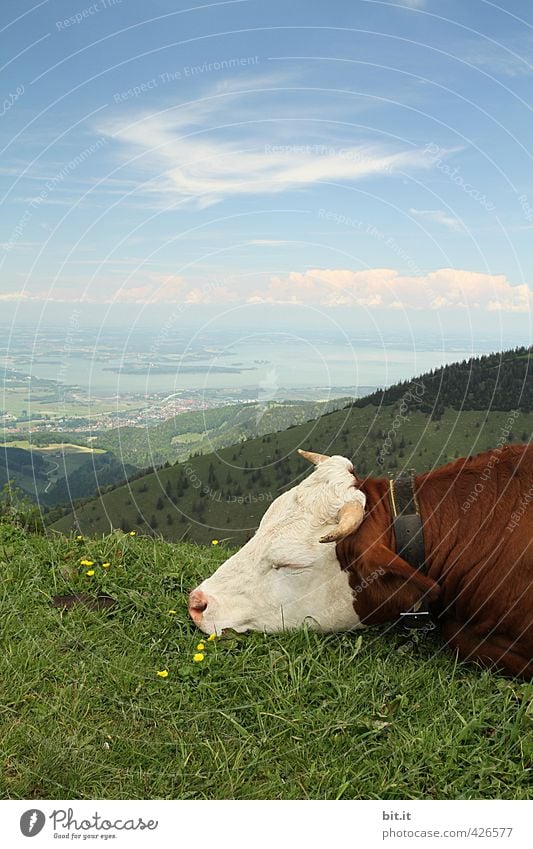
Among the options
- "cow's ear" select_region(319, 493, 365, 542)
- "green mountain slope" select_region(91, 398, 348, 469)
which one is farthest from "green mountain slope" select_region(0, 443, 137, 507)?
"cow's ear" select_region(319, 493, 365, 542)

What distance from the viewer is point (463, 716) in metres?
4.73

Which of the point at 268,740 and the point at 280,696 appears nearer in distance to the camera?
the point at 268,740

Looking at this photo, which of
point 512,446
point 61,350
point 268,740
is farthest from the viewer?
point 61,350

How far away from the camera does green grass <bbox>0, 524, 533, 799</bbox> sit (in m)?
4.22

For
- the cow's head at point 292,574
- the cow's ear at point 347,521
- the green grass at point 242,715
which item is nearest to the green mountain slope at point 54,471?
the green grass at point 242,715

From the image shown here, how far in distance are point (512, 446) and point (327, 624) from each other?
1932 mm

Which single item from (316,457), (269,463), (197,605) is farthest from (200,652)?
(269,463)

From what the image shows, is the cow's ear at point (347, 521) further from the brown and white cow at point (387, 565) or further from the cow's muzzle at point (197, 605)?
the cow's muzzle at point (197, 605)

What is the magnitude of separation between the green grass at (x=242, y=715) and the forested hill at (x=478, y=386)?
4350mm
